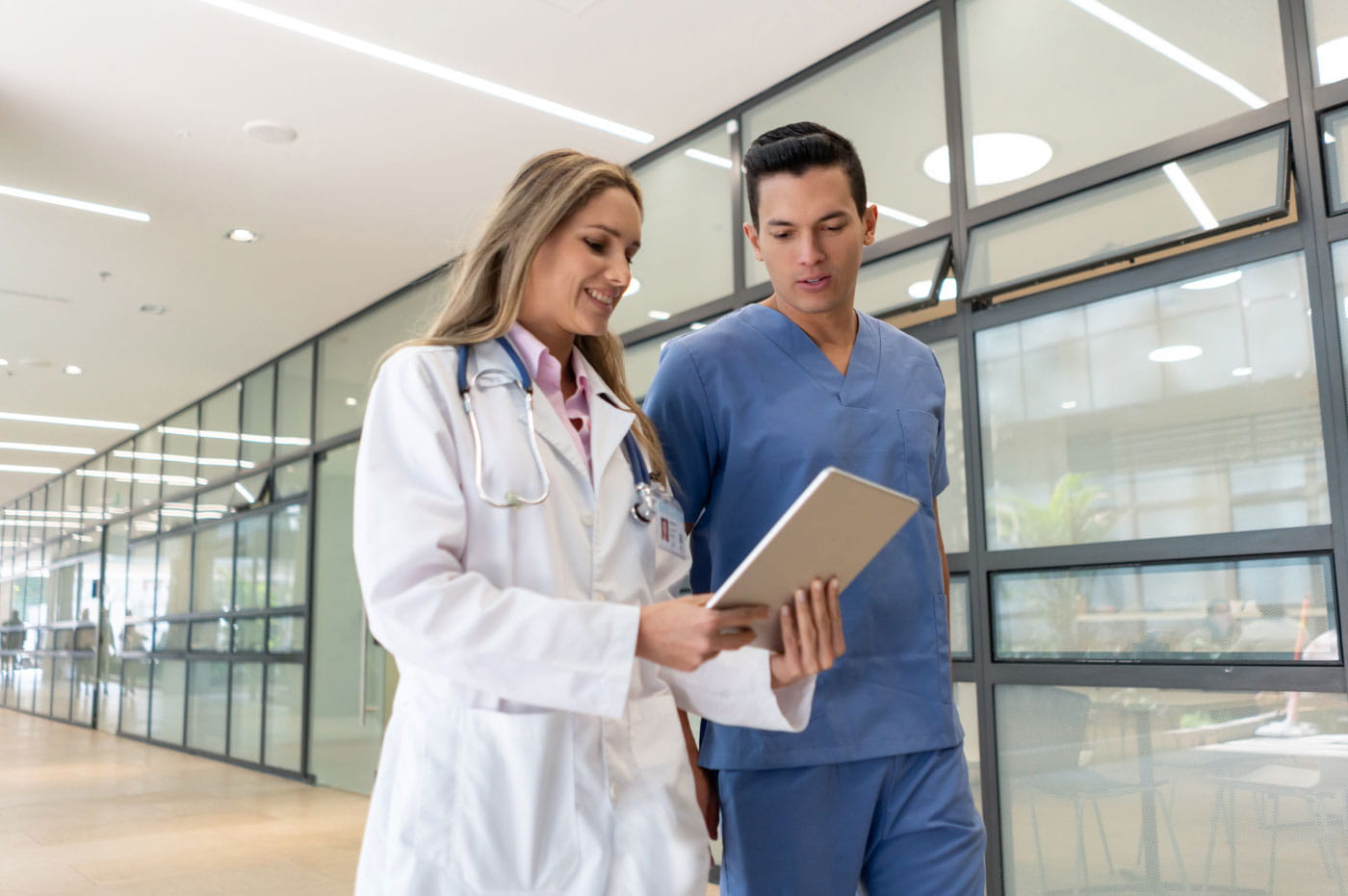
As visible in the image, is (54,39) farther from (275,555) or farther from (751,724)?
(275,555)

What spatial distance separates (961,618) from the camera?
133 inches

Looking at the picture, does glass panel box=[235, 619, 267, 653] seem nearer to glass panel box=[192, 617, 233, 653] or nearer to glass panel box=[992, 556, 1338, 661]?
glass panel box=[192, 617, 233, 653]

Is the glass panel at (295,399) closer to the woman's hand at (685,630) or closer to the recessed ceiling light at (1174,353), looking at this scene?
the recessed ceiling light at (1174,353)

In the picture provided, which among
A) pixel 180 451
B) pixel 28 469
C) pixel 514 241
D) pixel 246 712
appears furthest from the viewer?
pixel 28 469

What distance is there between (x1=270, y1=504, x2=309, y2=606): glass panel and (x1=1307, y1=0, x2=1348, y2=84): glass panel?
624 centimetres

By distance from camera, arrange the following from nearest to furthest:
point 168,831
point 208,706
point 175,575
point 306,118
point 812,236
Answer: point 812,236
point 306,118
point 168,831
point 208,706
point 175,575

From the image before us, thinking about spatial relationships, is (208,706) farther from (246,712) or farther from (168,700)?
(168,700)

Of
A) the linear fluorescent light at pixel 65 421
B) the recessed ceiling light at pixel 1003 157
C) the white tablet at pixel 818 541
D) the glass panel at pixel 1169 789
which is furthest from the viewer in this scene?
the linear fluorescent light at pixel 65 421

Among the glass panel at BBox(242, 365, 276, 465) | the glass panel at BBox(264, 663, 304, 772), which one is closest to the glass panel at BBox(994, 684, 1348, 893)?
the glass panel at BBox(264, 663, 304, 772)

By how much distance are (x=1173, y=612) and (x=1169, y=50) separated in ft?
4.97

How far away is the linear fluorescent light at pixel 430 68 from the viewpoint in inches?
143

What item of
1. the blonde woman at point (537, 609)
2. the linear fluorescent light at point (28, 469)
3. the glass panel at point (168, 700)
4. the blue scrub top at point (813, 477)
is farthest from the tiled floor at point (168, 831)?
the linear fluorescent light at point (28, 469)

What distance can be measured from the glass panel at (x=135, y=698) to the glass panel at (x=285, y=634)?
3216 mm

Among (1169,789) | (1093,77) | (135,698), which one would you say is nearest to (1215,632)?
(1169,789)
